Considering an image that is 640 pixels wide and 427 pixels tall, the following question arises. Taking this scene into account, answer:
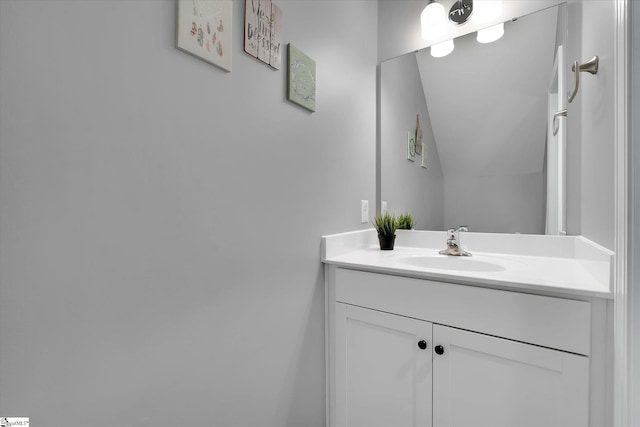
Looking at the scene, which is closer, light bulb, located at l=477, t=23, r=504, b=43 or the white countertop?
the white countertop

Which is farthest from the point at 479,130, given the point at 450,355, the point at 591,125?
the point at 450,355

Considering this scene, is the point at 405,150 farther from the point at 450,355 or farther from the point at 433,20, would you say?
the point at 450,355

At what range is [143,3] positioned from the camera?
639mm

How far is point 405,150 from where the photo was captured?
166 centimetres

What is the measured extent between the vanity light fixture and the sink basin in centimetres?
116

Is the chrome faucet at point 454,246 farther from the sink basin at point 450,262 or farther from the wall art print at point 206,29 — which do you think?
the wall art print at point 206,29

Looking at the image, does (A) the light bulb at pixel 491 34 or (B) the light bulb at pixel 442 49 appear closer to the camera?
(A) the light bulb at pixel 491 34

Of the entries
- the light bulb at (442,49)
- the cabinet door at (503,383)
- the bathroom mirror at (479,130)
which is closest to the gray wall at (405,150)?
the bathroom mirror at (479,130)

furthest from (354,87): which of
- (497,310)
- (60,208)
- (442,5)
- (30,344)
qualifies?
(30,344)

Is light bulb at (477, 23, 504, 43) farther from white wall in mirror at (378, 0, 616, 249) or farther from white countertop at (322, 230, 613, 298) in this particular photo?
white countertop at (322, 230, 613, 298)

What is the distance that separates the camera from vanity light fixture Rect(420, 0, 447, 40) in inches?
57.9

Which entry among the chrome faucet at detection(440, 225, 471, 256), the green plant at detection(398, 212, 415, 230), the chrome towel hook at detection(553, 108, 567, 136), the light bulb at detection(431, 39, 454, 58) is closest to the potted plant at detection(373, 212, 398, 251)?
the green plant at detection(398, 212, 415, 230)

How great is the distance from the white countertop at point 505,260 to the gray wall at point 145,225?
11.9 inches

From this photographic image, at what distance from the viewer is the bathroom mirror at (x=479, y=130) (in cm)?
131
